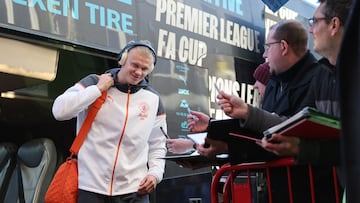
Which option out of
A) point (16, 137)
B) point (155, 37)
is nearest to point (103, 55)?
point (155, 37)

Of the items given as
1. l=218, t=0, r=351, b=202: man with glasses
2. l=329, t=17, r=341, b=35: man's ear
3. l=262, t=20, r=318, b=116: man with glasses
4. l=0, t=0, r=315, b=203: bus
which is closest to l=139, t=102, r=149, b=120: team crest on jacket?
l=262, t=20, r=318, b=116: man with glasses

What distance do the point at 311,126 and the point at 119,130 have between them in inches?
71.2

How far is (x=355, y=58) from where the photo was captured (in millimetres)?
925

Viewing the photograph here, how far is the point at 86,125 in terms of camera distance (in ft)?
10.9

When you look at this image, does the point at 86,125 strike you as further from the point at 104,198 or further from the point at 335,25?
the point at 335,25

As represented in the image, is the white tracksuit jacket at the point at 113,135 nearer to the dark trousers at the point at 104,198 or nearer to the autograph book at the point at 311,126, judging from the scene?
the dark trousers at the point at 104,198


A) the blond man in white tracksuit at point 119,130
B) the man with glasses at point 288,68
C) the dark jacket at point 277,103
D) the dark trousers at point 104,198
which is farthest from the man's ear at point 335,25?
the dark trousers at point 104,198

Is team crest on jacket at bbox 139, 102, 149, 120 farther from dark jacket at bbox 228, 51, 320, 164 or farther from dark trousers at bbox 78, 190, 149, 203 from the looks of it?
dark jacket at bbox 228, 51, 320, 164

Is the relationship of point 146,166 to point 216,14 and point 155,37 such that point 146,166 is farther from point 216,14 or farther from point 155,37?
point 216,14

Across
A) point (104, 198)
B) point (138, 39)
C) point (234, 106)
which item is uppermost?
point (138, 39)

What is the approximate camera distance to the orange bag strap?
3322 mm

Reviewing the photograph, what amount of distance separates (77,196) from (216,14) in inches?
115

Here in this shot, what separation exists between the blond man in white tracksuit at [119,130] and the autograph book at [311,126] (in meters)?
1.67

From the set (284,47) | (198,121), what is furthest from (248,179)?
(284,47)
